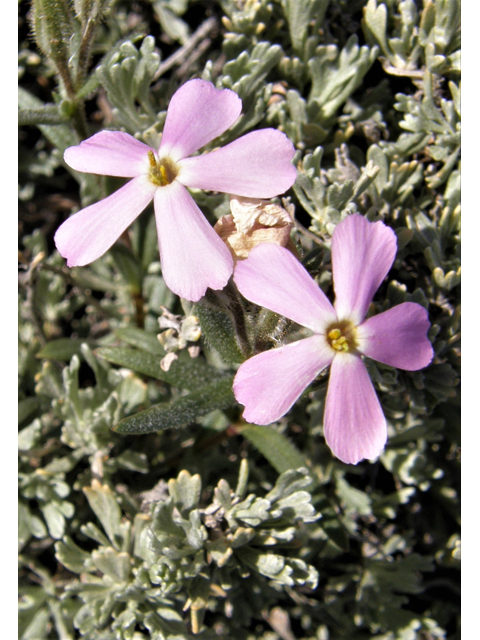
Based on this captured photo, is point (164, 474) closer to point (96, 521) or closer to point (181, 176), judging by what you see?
point (96, 521)

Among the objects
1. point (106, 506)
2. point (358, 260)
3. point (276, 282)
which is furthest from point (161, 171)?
point (106, 506)

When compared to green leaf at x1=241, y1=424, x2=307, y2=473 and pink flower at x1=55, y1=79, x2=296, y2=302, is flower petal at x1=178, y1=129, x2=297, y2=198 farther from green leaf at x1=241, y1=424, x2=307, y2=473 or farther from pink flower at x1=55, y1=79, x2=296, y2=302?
green leaf at x1=241, y1=424, x2=307, y2=473

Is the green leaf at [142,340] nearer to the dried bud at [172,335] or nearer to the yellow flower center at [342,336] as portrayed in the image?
the dried bud at [172,335]

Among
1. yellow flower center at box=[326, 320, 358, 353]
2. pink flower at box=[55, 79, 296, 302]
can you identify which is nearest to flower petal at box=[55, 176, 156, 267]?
pink flower at box=[55, 79, 296, 302]

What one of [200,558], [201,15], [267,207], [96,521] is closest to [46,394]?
[96,521]

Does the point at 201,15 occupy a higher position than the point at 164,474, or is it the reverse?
the point at 201,15
